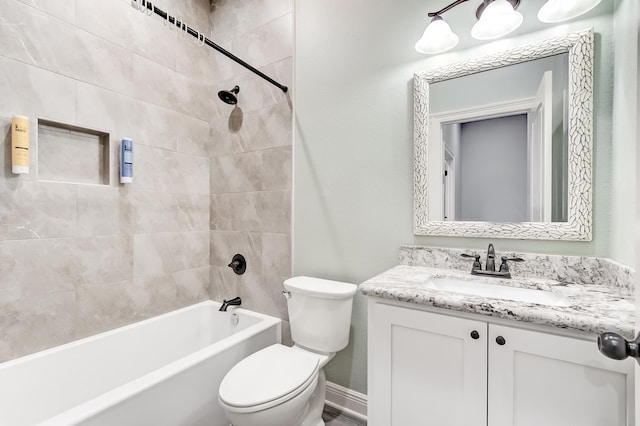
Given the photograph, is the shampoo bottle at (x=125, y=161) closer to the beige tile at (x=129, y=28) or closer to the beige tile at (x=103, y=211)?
the beige tile at (x=103, y=211)

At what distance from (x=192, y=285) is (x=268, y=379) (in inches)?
47.8

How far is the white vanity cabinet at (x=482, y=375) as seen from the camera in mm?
765

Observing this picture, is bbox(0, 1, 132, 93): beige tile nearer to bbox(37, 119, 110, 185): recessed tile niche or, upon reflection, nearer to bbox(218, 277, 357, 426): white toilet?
bbox(37, 119, 110, 185): recessed tile niche

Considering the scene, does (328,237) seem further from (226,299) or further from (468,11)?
(468,11)

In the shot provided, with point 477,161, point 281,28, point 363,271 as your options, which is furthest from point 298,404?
point 281,28

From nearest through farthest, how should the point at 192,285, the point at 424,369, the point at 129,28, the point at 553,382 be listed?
the point at 553,382, the point at 424,369, the point at 129,28, the point at 192,285

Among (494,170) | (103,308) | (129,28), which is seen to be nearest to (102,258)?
(103,308)

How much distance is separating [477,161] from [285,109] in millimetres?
1228

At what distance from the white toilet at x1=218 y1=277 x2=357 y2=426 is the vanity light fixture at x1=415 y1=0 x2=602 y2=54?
4.30ft

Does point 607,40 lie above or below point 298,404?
above

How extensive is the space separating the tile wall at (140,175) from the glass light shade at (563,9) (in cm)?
137

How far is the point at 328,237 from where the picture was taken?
1.81 m

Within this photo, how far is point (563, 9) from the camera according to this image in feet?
3.68

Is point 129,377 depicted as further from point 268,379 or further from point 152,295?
point 268,379
